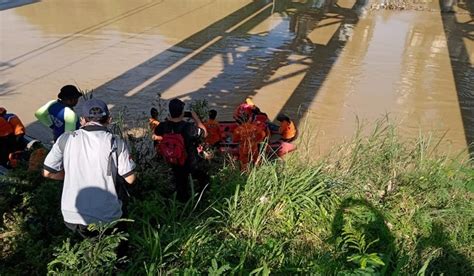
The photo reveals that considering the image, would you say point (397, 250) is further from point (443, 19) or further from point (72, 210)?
point (443, 19)

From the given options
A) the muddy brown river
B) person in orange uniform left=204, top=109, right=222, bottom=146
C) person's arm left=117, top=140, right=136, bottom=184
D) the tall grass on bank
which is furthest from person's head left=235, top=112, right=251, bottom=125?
person's arm left=117, top=140, right=136, bottom=184

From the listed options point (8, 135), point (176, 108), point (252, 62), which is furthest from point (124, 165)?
point (252, 62)

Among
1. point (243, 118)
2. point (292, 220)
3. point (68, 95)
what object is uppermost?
point (68, 95)

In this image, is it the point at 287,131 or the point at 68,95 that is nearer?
the point at 68,95

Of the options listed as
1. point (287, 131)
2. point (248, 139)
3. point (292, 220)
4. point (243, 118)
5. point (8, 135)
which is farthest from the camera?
point (287, 131)

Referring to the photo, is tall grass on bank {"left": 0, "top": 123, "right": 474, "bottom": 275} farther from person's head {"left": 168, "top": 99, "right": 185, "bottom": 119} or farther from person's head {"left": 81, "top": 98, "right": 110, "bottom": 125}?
person's head {"left": 81, "top": 98, "right": 110, "bottom": 125}

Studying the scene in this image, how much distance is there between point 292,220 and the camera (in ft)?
12.6

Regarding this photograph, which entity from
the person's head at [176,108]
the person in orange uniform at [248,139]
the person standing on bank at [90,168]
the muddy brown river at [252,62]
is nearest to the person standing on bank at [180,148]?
the person's head at [176,108]

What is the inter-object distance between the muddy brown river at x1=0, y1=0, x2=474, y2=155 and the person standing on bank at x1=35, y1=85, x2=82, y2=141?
282 centimetres

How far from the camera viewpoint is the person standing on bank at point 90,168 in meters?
2.75

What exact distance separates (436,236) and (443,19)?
16007 mm

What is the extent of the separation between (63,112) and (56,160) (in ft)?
4.52

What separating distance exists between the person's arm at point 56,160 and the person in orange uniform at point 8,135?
261 cm

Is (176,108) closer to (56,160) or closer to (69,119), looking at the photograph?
(69,119)
